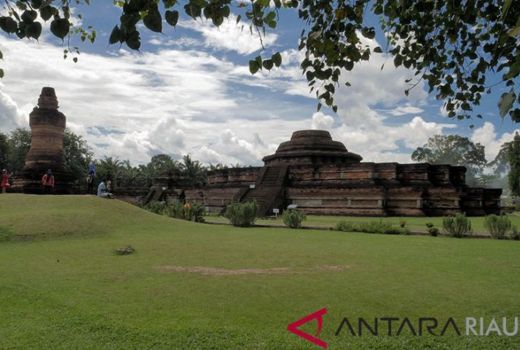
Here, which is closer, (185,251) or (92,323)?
(92,323)

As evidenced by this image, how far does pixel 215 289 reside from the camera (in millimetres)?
5934

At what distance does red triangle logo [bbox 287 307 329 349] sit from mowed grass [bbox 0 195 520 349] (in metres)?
0.08

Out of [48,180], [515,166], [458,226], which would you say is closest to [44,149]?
[48,180]

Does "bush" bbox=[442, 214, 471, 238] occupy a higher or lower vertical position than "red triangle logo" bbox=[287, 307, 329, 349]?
higher

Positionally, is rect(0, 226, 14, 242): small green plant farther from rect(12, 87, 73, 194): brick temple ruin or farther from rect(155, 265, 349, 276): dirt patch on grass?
rect(12, 87, 73, 194): brick temple ruin

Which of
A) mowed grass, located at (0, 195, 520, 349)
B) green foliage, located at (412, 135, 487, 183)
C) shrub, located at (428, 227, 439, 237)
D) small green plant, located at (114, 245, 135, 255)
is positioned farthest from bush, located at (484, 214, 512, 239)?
green foliage, located at (412, 135, 487, 183)

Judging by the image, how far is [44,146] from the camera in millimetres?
23281

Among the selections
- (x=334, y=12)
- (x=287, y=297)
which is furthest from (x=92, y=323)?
(x=334, y=12)

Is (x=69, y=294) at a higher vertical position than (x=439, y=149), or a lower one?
lower

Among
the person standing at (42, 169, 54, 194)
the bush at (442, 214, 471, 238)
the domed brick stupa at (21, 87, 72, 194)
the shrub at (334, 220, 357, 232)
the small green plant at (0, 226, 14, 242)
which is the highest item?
the domed brick stupa at (21, 87, 72, 194)

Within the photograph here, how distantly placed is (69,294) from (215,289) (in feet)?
6.02

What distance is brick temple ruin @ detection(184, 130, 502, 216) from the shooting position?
22031 millimetres

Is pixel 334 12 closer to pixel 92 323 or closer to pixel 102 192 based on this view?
pixel 92 323

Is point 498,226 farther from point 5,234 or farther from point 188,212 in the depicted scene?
point 5,234
